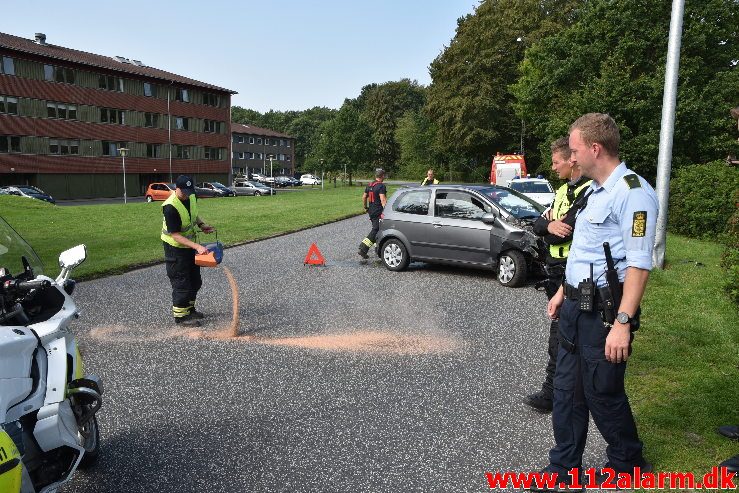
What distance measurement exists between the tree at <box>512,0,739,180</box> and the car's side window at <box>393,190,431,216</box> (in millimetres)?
18008

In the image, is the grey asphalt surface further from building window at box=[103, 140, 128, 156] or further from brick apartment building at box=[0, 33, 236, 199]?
building window at box=[103, 140, 128, 156]

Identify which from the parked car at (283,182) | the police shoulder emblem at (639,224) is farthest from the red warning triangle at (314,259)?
the parked car at (283,182)

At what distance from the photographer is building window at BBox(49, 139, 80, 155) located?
4647 centimetres

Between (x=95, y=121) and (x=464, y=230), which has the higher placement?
(x=95, y=121)

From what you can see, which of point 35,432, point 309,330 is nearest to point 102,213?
point 309,330

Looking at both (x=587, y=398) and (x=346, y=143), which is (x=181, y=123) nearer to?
(x=346, y=143)

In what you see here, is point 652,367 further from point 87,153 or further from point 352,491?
point 87,153

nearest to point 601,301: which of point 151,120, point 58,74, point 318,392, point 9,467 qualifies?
point 318,392

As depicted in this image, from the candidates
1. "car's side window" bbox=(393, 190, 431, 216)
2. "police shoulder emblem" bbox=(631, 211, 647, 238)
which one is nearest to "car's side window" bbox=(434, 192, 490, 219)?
"car's side window" bbox=(393, 190, 431, 216)

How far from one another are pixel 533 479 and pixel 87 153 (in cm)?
5302

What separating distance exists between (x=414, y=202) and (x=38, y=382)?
879 cm

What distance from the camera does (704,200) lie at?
15367 millimetres

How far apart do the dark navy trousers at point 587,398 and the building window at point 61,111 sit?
2043 inches

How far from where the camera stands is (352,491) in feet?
10.9
